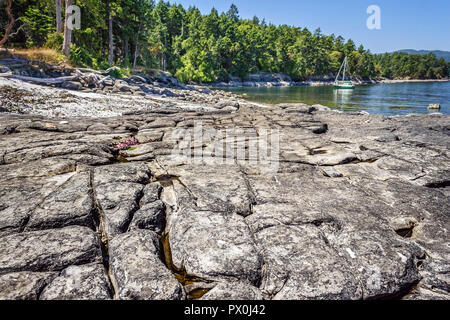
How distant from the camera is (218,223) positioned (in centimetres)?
447

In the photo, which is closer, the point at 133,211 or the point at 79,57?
the point at 133,211

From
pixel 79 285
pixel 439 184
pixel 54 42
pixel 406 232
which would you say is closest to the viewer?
pixel 79 285

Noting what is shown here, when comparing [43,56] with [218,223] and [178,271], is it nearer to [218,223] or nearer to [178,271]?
[218,223]

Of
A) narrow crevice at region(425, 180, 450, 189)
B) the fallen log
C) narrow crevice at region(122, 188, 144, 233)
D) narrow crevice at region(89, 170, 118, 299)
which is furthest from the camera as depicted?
the fallen log

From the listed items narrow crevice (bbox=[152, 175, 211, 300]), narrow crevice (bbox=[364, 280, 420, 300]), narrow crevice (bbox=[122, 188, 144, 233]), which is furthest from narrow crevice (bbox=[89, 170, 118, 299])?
narrow crevice (bbox=[364, 280, 420, 300])

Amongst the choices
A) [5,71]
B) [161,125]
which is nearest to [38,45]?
[5,71]

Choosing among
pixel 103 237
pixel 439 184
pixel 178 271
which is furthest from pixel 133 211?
pixel 439 184

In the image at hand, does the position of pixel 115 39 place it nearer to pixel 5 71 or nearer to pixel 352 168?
pixel 5 71

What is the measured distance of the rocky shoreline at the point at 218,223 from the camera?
3.36m

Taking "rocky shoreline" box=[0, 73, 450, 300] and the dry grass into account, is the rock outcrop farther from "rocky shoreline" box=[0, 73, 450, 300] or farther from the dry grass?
the dry grass

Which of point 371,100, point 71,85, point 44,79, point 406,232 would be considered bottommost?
point 406,232

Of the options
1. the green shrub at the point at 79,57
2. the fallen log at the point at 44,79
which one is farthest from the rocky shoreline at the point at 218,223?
the green shrub at the point at 79,57

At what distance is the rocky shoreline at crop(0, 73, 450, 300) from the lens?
3.36 meters

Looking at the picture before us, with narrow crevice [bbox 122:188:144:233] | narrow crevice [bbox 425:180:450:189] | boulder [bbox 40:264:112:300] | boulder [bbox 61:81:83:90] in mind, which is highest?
boulder [bbox 61:81:83:90]
